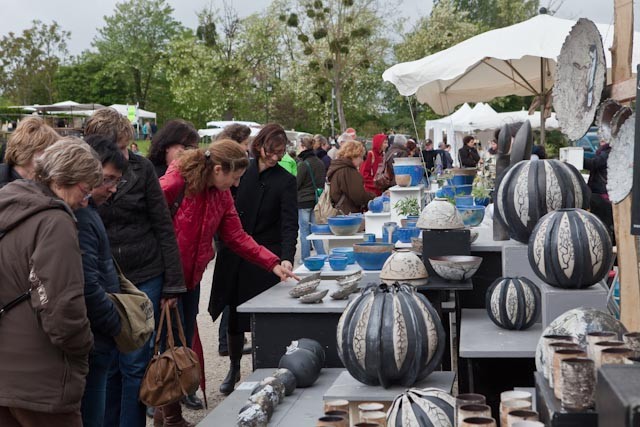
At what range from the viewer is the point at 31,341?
286 cm

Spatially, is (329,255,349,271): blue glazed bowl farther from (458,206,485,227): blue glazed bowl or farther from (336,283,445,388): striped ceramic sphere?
(336,283,445,388): striped ceramic sphere

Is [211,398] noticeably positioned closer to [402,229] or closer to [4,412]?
[402,229]

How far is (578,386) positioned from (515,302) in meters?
1.65

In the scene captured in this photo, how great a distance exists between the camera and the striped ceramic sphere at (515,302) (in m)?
3.47

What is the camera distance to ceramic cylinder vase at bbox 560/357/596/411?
1.83m

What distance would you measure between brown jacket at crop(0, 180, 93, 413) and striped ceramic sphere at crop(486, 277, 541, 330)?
1682 mm

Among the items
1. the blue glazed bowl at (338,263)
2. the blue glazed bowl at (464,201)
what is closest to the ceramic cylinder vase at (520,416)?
the blue glazed bowl at (338,263)

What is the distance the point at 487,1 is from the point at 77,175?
67.2 m

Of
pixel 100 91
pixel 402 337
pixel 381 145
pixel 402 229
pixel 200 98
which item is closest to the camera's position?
pixel 402 337

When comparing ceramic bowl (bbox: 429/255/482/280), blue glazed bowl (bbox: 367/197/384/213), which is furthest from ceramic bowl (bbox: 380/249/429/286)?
blue glazed bowl (bbox: 367/197/384/213)

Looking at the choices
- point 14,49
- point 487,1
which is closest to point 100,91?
point 14,49

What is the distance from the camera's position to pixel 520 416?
6.69 feet

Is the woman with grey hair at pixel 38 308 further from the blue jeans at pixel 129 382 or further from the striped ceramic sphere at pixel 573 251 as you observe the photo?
the striped ceramic sphere at pixel 573 251

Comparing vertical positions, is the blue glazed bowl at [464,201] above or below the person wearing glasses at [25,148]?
below
